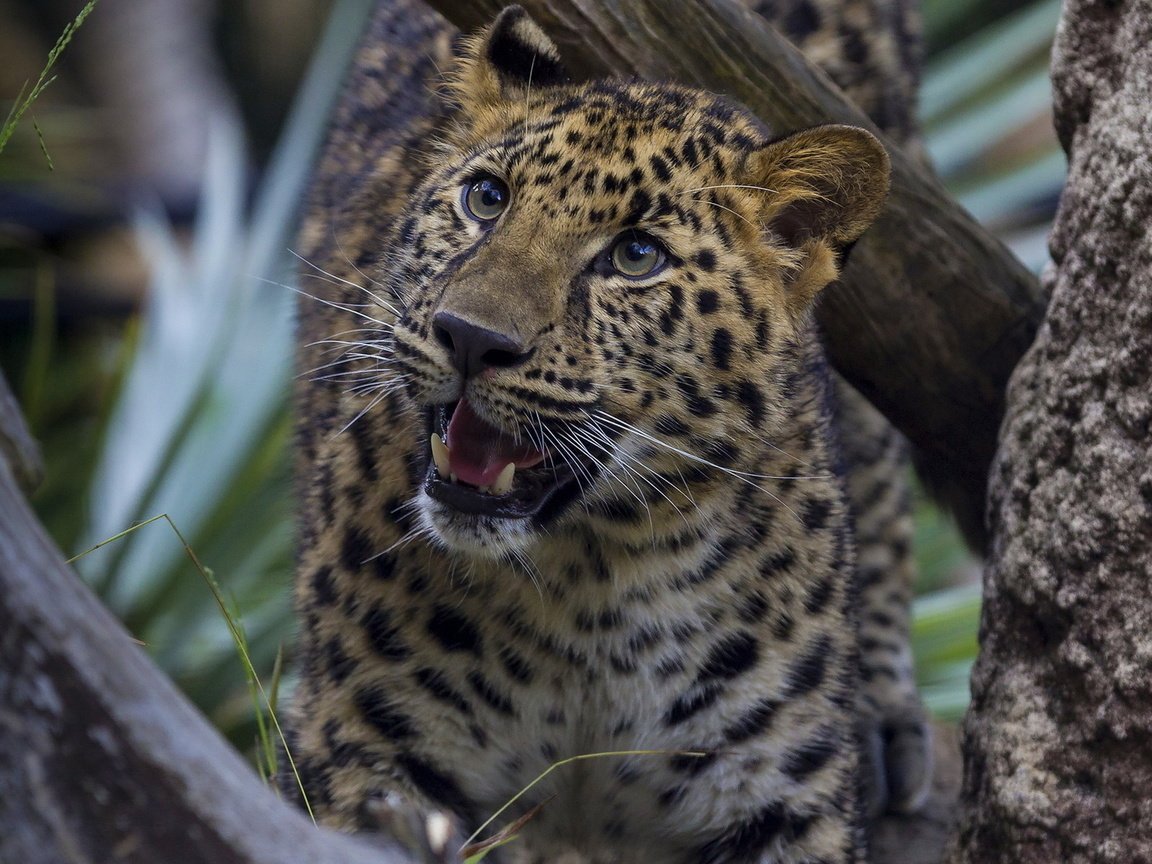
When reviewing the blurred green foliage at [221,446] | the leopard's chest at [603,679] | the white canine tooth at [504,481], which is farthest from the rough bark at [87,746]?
the blurred green foliage at [221,446]

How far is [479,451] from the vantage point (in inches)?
131

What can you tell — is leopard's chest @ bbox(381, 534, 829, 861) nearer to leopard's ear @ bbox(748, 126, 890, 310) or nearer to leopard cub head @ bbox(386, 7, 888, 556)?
leopard cub head @ bbox(386, 7, 888, 556)

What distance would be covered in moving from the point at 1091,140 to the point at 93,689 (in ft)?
8.94

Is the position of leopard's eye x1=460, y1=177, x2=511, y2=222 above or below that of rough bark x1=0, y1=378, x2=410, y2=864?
above

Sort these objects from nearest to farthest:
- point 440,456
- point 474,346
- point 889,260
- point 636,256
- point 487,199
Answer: point 474,346, point 440,456, point 636,256, point 487,199, point 889,260

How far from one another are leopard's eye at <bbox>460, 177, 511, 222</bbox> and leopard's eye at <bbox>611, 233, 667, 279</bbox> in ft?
0.96

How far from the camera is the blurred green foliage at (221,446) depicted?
5801 millimetres

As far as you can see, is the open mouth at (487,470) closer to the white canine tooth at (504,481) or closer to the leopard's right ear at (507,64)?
the white canine tooth at (504,481)

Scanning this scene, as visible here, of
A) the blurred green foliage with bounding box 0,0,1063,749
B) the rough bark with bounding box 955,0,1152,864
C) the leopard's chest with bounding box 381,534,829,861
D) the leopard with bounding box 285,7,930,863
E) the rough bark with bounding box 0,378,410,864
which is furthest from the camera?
the blurred green foliage with bounding box 0,0,1063,749

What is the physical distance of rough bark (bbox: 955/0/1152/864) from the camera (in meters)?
3.44

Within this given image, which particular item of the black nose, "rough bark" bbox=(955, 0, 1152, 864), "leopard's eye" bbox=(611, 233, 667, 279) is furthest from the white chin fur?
"rough bark" bbox=(955, 0, 1152, 864)

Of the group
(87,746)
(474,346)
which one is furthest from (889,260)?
(87,746)

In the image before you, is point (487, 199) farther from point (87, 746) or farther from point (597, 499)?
point (87, 746)

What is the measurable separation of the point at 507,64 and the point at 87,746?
2.20 m
